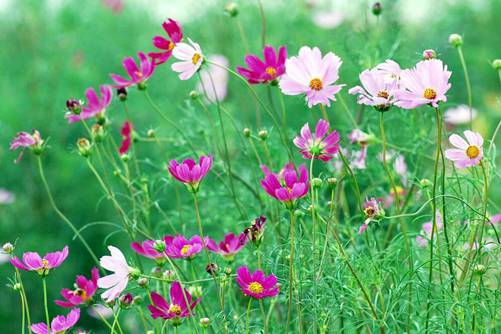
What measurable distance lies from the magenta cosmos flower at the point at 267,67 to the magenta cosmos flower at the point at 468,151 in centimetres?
24

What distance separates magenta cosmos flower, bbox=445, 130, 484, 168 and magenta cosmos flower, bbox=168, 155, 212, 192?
277 millimetres

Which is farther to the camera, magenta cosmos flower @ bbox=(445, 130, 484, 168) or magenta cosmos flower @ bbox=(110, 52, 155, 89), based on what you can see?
magenta cosmos flower @ bbox=(110, 52, 155, 89)

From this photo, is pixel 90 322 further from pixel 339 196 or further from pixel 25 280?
pixel 339 196

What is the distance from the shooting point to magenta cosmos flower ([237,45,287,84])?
1103 mm

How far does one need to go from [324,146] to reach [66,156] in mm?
1850

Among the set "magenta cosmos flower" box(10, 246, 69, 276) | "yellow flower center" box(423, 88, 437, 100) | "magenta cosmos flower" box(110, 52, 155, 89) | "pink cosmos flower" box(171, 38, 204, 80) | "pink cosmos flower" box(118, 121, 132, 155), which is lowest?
"magenta cosmos flower" box(10, 246, 69, 276)

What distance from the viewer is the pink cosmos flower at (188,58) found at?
1.08 meters

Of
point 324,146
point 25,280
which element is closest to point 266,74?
point 324,146

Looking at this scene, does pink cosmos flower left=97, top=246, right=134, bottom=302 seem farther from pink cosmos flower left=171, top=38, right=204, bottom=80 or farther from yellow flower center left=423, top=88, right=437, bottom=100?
yellow flower center left=423, top=88, right=437, bottom=100

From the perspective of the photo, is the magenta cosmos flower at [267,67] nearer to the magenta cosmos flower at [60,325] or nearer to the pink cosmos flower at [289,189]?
the pink cosmos flower at [289,189]

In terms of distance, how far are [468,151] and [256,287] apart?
11.2 inches

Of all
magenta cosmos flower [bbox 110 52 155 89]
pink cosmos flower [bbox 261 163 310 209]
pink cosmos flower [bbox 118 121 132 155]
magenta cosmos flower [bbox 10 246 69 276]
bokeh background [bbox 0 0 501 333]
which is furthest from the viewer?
bokeh background [bbox 0 0 501 333]

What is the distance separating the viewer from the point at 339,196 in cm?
144

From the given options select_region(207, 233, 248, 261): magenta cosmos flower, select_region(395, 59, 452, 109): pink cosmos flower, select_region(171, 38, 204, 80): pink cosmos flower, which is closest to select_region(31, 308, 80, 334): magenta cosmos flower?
select_region(207, 233, 248, 261): magenta cosmos flower
